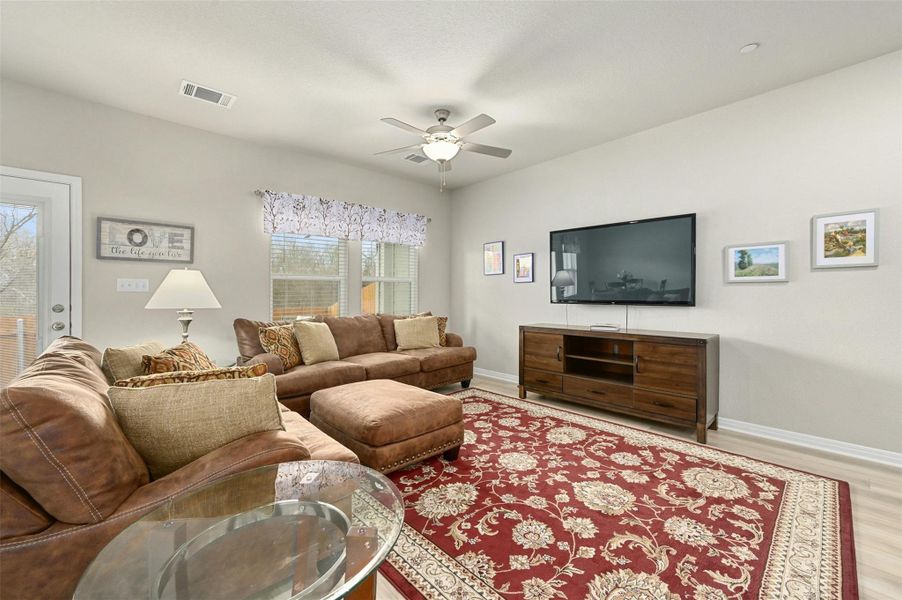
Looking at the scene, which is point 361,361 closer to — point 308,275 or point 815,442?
point 308,275

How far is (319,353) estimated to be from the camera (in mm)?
3721

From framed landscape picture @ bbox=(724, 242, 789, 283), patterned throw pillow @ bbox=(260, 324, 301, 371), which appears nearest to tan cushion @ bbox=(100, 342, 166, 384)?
patterned throw pillow @ bbox=(260, 324, 301, 371)

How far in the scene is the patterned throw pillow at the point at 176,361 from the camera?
1825mm

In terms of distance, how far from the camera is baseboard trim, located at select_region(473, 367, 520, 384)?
496 cm

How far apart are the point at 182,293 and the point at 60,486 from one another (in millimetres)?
2422

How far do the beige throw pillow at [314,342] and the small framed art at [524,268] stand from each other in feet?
7.89

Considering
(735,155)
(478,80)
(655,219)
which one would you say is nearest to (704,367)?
(655,219)

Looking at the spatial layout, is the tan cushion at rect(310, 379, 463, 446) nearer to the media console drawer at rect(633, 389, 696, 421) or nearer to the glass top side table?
the glass top side table

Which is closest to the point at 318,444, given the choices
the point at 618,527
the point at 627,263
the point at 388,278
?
the point at 618,527

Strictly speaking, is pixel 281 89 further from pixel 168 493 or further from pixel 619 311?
pixel 619 311

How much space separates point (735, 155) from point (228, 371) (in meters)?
3.96

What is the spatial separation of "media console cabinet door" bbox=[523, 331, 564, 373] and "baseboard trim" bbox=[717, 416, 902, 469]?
4.65 ft

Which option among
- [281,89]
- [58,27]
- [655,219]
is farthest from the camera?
[655,219]

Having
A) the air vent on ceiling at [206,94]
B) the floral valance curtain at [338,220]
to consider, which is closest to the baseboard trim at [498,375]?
the floral valance curtain at [338,220]
